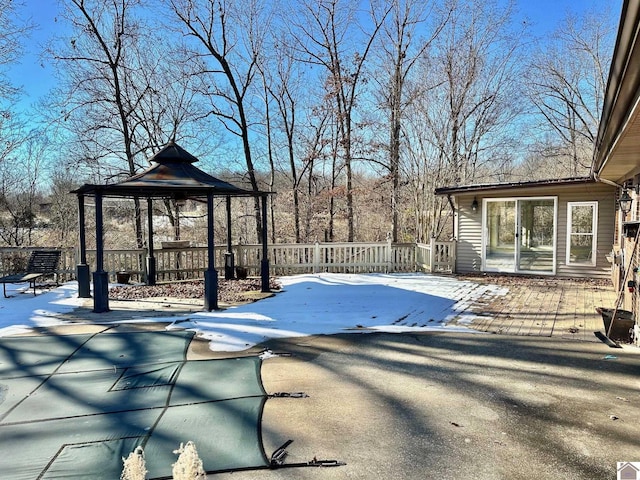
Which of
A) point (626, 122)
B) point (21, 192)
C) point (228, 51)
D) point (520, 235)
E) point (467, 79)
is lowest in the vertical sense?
point (520, 235)

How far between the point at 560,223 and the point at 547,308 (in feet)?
13.6

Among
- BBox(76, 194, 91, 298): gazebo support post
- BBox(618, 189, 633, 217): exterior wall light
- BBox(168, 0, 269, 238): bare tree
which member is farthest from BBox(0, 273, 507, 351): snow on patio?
BBox(168, 0, 269, 238): bare tree

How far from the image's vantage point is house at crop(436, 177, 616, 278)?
30.3 ft

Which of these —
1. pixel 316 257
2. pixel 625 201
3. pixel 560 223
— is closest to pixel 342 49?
pixel 316 257

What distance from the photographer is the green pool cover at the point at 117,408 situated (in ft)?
7.54

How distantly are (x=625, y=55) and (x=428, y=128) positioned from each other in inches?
543

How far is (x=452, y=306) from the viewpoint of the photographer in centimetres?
670

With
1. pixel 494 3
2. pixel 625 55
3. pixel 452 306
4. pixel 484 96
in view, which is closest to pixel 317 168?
pixel 484 96

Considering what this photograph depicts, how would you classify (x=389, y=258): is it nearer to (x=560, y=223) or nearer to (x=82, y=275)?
(x=560, y=223)

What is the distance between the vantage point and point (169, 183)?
6.97m

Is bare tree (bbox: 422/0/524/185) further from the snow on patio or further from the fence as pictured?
the snow on patio

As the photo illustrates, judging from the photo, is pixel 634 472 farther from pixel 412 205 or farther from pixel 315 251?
pixel 412 205

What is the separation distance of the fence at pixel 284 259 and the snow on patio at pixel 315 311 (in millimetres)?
1274

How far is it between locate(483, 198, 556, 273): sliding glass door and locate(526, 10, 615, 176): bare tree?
9737 millimetres
